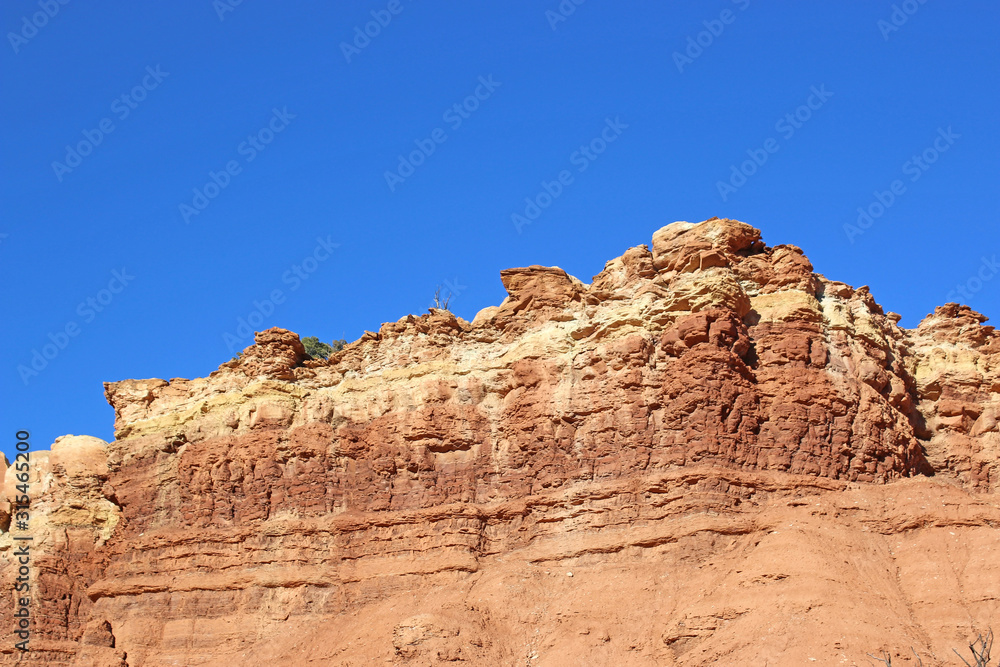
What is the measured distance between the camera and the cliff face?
31.3m

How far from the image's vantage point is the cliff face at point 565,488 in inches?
1232

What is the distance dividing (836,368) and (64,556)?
2683 cm

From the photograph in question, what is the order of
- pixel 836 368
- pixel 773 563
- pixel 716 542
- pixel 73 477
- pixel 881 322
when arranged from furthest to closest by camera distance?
1. pixel 73 477
2. pixel 881 322
3. pixel 836 368
4. pixel 716 542
5. pixel 773 563

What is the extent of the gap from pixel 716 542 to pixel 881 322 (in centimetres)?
1113

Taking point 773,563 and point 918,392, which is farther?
point 918,392

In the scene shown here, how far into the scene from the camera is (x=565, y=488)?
36219 millimetres

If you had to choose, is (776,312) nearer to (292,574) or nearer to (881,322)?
(881,322)

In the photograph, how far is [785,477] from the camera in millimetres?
34375

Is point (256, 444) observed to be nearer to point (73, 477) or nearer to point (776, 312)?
point (73, 477)

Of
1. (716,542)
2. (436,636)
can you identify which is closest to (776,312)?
(716,542)

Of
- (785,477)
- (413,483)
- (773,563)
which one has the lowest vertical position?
(773,563)

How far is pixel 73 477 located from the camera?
44.2 m

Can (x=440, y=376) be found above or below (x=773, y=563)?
above

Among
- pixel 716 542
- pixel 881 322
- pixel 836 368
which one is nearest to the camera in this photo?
pixel 716 542
